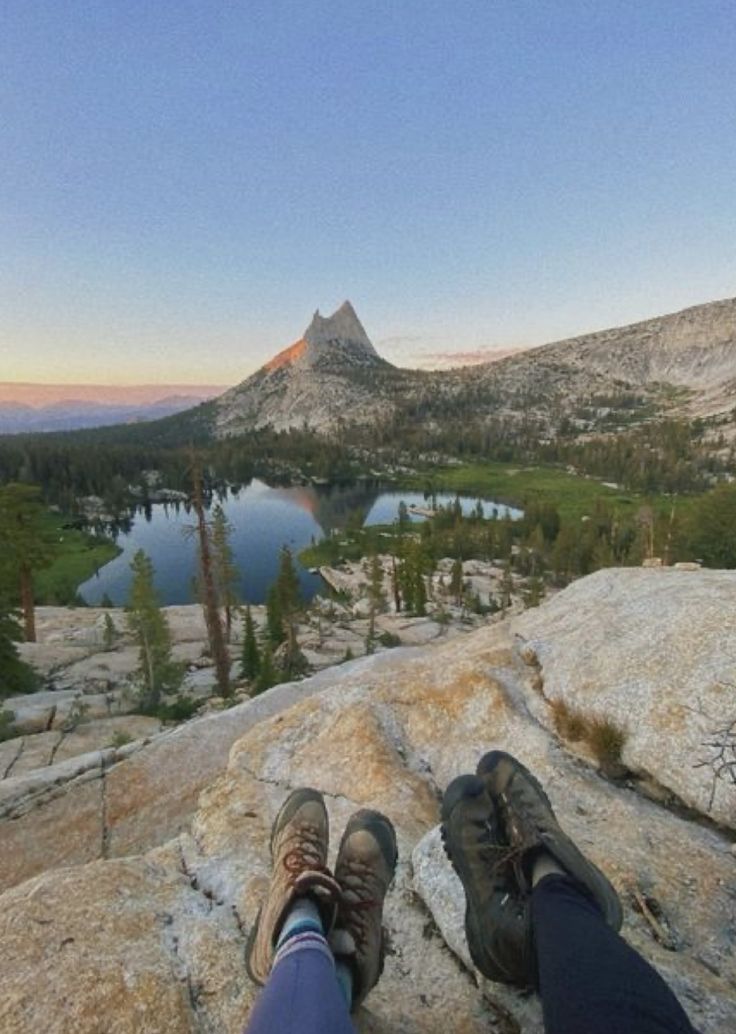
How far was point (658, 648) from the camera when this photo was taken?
28.7ft

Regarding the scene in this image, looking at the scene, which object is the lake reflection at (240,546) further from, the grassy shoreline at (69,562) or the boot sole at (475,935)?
the boot sole at (475,935)

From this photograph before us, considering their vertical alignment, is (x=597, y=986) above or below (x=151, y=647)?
above

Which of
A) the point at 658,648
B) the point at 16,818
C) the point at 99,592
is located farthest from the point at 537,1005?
the point at 99,592

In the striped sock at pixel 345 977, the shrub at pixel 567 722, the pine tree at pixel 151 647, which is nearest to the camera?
the striped sock at pixel 345 977

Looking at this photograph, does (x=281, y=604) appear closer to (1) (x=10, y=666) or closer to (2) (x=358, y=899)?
(1) (x=10, y=666)

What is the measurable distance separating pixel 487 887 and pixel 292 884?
1.90m

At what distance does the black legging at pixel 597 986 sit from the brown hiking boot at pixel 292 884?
1787mm

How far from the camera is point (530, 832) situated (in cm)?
507

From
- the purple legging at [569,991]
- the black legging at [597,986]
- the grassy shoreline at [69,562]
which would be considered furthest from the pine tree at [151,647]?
the grassy shoreline at [69,562]

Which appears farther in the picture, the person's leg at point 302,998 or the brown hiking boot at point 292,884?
the brown hiking boot at point 292,884

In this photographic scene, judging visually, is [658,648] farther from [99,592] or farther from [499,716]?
[99,592]

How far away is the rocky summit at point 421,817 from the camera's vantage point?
474 cm

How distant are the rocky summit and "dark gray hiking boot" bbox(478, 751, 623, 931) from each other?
98cm

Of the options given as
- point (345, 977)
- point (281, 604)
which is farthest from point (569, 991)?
point (281, 604)
